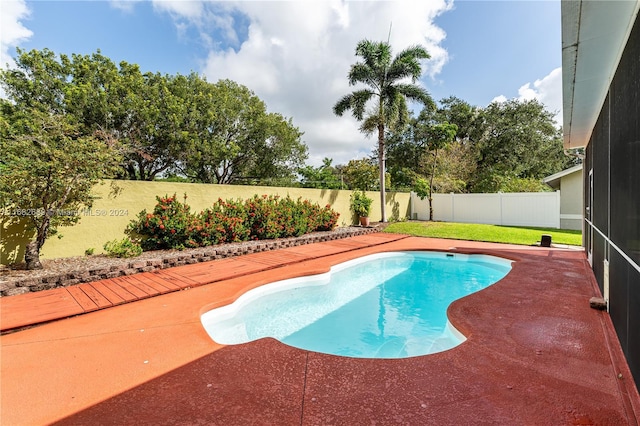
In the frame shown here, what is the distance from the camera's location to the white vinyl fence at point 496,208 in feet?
47.1

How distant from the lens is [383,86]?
14.6 m

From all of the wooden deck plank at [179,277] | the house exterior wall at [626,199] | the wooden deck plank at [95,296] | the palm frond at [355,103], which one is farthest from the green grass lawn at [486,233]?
the wooden deck plank at [95,296]

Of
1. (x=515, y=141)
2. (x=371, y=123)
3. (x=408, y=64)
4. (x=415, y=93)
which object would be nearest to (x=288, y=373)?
(x=371, y=123)

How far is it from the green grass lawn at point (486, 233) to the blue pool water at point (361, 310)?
3.52 metres

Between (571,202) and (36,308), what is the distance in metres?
19.4

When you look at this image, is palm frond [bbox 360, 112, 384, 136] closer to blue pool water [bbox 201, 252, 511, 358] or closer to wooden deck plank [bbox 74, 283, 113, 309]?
blue pool water [bbox 201, 252, 511, 358]

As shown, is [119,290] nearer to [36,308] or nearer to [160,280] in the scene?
[160,280]

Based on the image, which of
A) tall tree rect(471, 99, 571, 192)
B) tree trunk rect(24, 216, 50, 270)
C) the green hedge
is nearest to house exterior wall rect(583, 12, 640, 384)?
the green hedge

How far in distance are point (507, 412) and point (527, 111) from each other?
27.2 meters

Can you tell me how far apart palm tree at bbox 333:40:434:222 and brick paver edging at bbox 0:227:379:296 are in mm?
7563

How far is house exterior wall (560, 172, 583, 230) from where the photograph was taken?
14133 mm

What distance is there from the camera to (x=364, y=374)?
2.79m

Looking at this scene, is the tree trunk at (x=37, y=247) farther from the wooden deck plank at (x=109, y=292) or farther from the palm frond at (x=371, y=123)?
the palm frond at (x=371, y=123)

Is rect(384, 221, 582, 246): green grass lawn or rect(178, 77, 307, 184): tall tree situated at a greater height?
rect(178, 77, 307, 184): tall tree
